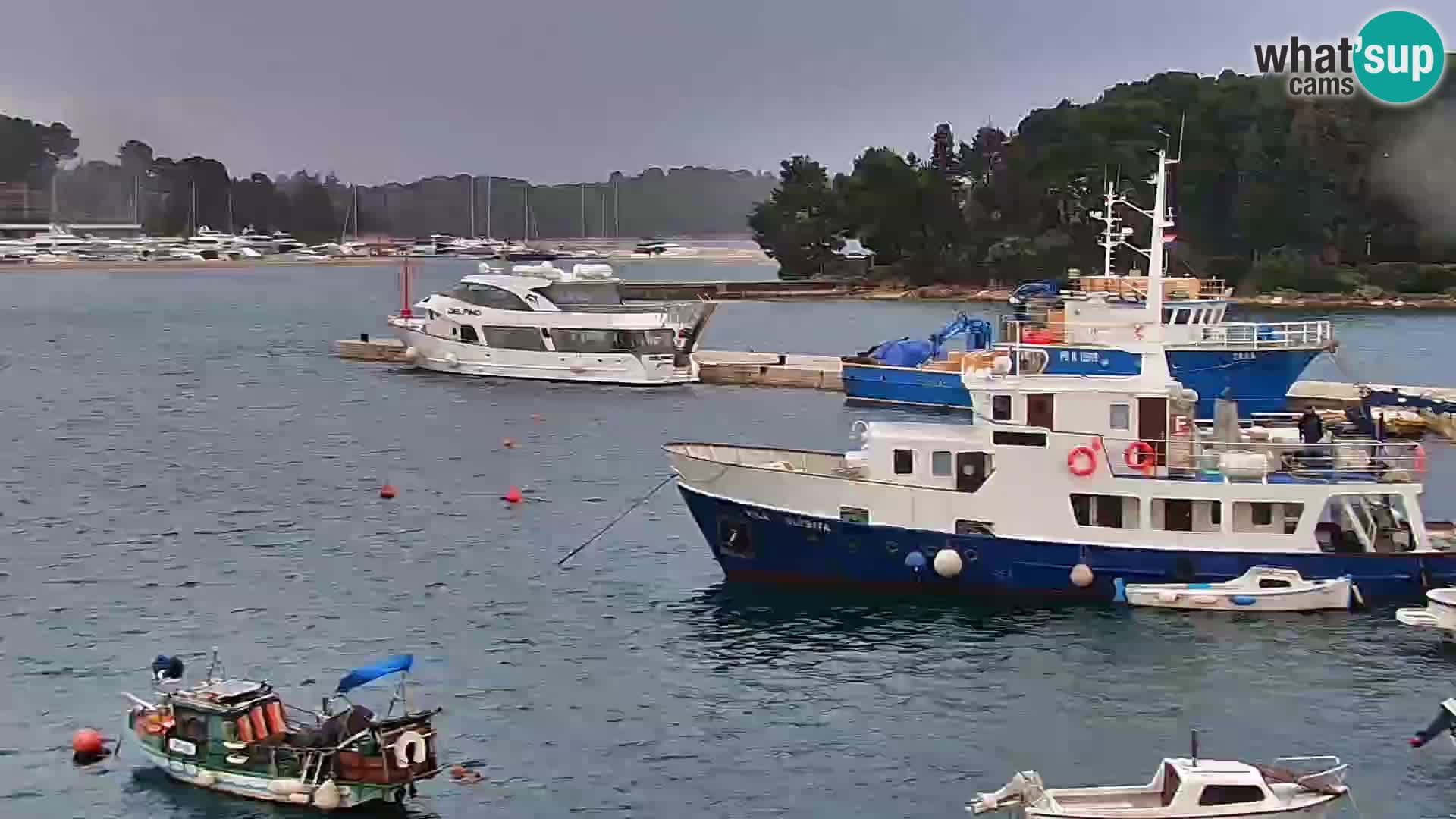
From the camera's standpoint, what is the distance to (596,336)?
95562 mm

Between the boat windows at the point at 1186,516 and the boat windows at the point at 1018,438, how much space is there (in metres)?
3.04

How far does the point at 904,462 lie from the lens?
4309 cm

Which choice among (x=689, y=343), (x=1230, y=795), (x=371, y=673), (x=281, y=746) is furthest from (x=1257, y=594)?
(x=689, y=343)

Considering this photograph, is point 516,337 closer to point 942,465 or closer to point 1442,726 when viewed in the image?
point 942,465

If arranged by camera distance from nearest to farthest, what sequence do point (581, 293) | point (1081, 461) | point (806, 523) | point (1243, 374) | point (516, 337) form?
point (1081, 461)
point (806, 523)
point (1243, 374)
point (516, 337)
point (581, 293)

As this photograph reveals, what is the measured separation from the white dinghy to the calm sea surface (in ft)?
7.24

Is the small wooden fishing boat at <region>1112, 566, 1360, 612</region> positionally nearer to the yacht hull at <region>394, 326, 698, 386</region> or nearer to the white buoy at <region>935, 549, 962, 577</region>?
the white buoy at <region>935, 549, 962, 577</region>

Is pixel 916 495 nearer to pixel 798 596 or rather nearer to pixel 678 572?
pixel 798 596

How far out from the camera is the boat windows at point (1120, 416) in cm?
4306

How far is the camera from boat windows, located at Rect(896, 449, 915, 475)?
4303cm

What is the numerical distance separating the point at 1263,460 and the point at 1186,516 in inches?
89.5

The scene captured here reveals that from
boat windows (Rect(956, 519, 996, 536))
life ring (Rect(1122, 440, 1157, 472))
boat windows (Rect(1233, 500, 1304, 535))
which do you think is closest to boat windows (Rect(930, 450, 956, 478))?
boat windows (Rect(956, 519, 996, 536))

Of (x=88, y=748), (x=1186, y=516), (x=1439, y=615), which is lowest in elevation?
(x=88, y=748)

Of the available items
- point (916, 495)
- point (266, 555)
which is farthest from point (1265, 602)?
point (266, 555)
